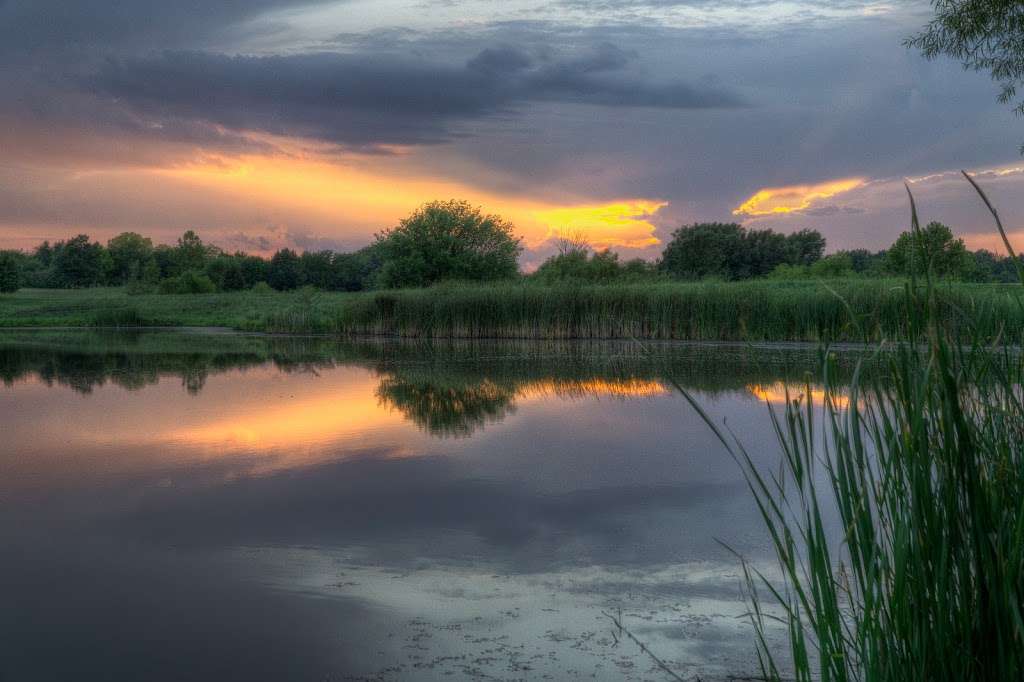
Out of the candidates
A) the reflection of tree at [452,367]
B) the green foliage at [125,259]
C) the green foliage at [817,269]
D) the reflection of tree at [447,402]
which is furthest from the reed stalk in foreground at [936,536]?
the green foliage at [125,259]

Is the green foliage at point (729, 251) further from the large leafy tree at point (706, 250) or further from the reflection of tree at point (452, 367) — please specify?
the reflection of tree at point (452, 367)

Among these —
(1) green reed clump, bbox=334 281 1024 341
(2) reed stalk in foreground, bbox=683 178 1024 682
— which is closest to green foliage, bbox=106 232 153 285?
(1) green reed clump, bbox=334 281 1024 341

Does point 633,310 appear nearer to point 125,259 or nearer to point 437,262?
point 437,262

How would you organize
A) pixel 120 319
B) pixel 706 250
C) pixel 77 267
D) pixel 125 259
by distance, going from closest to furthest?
pixel 120 319 → pixel 706 250 → pixel 77 267 → pixel 125 259

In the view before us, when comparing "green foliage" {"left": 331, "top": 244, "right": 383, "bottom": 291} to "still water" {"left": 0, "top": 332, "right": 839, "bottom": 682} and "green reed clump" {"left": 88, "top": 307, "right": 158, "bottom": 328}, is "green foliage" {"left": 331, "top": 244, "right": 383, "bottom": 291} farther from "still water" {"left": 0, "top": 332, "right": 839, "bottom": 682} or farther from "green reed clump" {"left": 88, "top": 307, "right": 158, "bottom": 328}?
"still water" {"left": 0, "top": 332, "right": 839, "bottom": 682}

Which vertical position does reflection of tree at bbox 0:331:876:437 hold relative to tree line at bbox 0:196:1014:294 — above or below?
below

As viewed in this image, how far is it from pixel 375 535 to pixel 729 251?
57373 millimetres

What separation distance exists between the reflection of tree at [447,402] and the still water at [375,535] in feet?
0.26

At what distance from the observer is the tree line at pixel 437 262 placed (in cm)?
4022

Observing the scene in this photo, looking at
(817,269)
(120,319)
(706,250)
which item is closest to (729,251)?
Answer: (706,250)

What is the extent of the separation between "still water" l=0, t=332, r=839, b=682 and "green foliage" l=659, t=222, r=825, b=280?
4811 centimetres

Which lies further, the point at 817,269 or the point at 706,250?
the point at 706,250

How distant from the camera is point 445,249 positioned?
158 feet

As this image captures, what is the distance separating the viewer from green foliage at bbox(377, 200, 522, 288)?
4800 centimetres
